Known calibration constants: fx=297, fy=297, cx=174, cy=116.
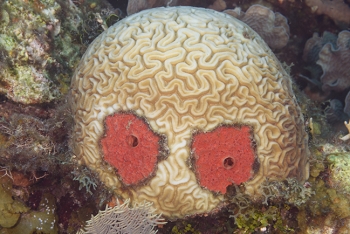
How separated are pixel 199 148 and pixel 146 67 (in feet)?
3.77

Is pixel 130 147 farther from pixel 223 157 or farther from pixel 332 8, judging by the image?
pixel 332 8

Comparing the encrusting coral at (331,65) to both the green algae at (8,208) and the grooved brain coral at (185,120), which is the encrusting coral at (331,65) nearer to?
the grooved brain coral at (185,120)

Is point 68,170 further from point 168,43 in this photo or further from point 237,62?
point 237,62

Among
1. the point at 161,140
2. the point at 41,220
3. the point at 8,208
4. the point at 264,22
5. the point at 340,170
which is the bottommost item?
the point at 41,220

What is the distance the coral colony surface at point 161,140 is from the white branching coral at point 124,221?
0.01 m

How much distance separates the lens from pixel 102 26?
4902 mm

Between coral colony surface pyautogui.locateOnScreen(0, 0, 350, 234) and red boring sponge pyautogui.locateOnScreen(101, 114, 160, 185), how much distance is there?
0.04 feet

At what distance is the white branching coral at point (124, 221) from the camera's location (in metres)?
2.90

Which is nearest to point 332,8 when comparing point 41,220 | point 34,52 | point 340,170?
point 340,170

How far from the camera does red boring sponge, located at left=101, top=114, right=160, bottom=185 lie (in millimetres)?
3330

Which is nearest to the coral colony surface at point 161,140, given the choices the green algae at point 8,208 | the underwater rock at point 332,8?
the green algae at point 8,208

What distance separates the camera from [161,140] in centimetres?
333

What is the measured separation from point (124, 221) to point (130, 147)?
81cm

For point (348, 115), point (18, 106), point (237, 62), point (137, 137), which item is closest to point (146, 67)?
point (137, 137)
